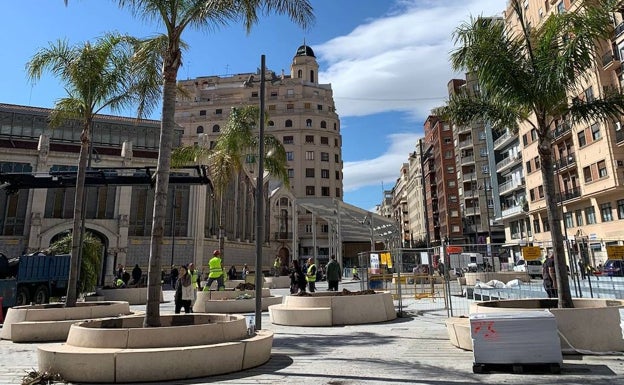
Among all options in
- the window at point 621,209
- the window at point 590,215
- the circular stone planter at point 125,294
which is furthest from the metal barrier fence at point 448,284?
the window at point 590,215

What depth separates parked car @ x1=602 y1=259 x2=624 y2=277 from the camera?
16.1 meters

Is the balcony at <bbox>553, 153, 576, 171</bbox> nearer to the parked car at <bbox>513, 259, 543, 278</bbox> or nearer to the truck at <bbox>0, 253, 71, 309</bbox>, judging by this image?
the parked car at <bbox>513, 259, 543, 278</bbox>

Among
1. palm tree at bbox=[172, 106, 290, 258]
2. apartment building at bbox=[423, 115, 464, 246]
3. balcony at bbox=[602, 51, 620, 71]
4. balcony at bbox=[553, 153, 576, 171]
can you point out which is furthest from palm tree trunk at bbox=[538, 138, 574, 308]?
apartment building at bbox=[423, 115, 464, 246]

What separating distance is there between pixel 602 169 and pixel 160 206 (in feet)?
112

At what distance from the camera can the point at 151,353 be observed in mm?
6039

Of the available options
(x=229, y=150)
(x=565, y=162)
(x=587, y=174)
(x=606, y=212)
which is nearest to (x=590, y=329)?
(x=229, y=150)

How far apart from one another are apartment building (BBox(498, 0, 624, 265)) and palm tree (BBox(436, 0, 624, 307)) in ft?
59.9

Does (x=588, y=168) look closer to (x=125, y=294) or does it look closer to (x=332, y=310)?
(x=332, y=310)

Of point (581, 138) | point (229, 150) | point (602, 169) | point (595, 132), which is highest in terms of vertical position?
point (581, 138)

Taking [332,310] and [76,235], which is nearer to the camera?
[332,310]

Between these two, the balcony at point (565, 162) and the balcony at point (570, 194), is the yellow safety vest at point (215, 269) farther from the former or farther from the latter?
the balcony at point (565, 162)

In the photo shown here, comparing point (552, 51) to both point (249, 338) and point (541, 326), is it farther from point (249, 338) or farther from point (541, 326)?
point (249, 338)

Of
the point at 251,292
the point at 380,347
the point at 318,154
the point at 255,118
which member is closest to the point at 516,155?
the point at 318,154

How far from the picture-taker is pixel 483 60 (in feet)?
30.9
